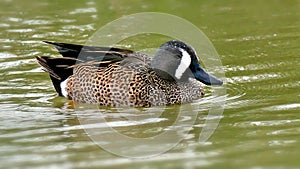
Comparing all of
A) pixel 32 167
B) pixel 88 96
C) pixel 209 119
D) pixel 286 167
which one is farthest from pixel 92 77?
pixel 286 167

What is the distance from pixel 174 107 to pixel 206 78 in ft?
1.59

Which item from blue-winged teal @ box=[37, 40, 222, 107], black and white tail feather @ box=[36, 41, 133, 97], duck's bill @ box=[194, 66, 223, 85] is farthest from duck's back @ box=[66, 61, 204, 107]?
duck's bill @ box=[194, 66, 223, 85]

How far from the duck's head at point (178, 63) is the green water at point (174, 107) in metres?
0.41

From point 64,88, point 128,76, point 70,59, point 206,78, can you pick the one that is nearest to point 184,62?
point 206,78

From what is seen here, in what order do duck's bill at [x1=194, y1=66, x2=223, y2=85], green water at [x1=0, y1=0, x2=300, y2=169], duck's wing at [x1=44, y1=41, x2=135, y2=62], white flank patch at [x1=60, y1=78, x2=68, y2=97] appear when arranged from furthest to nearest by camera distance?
white flank patch at [x1=60, y1=78, x2=68, y2=97] → duck's wing at [x1=44, y1=41, x2=135, y2=62] → duck's bill at [x1=194, y1=66, x2=223, y2=85] → green water at [x1=0, y1=0, x2=300, y2=169]

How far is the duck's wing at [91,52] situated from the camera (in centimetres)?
952

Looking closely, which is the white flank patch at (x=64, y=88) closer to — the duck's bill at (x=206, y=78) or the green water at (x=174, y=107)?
the green water at (x=174, y=107)

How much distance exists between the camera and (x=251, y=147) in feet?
22.2

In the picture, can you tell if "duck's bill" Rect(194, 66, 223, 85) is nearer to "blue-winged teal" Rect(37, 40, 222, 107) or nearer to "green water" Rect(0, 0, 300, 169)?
"blue-winged teal" Rect(37, 40, 222, 107)

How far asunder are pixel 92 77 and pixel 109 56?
12.3 inches

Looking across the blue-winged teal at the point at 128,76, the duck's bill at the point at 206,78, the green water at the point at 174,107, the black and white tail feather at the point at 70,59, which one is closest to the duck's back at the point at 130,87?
the blue-winged teal at the point at 128,76

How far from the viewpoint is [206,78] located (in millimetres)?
9258

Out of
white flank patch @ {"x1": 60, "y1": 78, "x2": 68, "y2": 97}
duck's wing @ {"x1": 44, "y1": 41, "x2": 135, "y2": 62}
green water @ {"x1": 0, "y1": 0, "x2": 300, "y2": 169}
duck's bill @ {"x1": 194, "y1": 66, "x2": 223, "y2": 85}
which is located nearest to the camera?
green water @ {"x1": 0, "y1": 0, "x2": 300, "y2": 169}

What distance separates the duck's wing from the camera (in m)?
9.52
